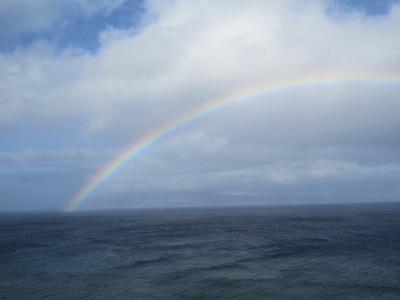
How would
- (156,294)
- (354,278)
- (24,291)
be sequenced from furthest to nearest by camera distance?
(354,278), (24,291), (156,294)

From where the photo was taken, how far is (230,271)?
51062 millimetres

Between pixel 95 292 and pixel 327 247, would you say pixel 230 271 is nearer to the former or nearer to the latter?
pixel 95 292

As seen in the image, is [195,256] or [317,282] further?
[195,256]

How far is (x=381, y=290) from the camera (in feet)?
131

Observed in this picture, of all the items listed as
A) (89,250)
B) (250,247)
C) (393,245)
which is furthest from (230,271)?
(393,245)

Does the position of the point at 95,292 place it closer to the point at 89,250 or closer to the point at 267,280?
the point at 267,280

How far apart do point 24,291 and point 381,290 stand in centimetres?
4476

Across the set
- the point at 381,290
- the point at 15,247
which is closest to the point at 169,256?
the point at 381,290

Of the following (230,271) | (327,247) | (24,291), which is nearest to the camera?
(24,291)

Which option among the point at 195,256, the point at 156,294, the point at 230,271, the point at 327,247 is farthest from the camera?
the point at 327,247

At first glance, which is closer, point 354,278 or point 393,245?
point 354,278

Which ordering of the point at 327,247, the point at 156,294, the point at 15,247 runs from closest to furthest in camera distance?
the point at 156,294, the point at 327,247, the point at 15,247

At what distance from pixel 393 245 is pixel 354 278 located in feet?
116

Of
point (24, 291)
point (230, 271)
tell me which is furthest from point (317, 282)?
point (24, 291)
